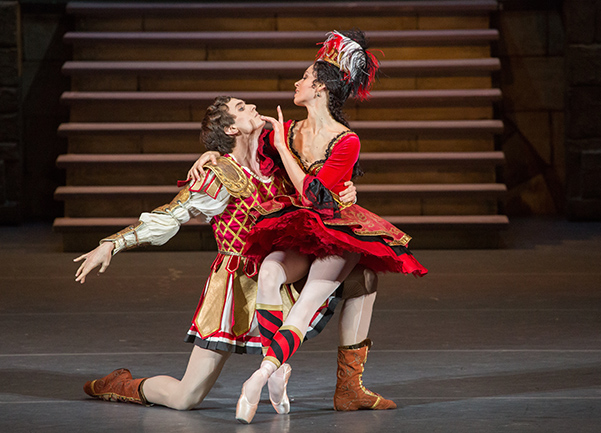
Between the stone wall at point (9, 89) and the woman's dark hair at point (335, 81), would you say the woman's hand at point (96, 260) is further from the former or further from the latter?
the stone wall at point (9, 89)

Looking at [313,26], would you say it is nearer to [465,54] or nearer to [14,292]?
[465,54]

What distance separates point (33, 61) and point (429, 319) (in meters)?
5.47

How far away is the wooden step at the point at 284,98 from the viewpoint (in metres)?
7.29

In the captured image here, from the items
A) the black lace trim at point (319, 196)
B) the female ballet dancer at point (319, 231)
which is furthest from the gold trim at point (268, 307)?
the black lace trim at point (319, 196)

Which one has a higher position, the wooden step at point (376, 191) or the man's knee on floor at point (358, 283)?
the man's knee on floor at point (358, 283)

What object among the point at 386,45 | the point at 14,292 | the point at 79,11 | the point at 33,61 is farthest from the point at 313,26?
the point at 14,292

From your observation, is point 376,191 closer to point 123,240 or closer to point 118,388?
point 118,388

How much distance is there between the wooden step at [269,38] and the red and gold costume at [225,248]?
4644mm

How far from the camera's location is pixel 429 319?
4.54 m

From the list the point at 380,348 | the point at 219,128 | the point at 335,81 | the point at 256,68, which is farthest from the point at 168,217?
the point at 256,68

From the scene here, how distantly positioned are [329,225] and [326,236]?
6 cm

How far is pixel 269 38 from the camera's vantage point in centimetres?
759

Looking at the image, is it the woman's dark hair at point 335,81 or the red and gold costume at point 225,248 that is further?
the woman's dark hair at point 335,81

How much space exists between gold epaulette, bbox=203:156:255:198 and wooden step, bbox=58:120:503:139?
4134 mm
